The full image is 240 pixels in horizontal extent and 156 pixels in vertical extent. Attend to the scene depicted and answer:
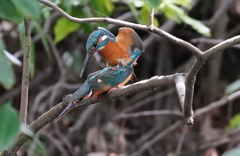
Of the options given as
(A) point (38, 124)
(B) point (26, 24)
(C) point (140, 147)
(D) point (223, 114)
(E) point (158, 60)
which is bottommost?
(D) point (223, 114)

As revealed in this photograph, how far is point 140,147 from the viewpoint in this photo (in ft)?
8.32

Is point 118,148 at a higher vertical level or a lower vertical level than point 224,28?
lower

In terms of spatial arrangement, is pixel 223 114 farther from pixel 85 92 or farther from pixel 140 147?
pixel 85 92

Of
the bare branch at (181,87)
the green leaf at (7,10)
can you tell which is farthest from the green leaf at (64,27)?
the green leaf at (7,10)

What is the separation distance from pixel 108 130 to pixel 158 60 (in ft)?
2.02

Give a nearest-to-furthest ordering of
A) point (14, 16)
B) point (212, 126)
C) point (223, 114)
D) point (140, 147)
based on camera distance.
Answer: point (14, 16), point (140, 147), point (212, 126), point (223, 114)

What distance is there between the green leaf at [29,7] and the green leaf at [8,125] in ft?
0.28

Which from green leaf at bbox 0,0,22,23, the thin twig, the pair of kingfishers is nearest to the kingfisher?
the pair of kingfishers

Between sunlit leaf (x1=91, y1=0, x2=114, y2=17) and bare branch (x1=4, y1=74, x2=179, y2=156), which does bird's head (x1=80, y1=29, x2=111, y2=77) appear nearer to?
bare branch (x1=4, y1=74, x2=179, y2=156)

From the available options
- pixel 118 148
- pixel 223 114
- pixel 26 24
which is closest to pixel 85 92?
pixel 26 24

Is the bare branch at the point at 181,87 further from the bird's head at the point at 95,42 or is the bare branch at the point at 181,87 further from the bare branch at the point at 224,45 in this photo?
the bird's head at the point at 95,42

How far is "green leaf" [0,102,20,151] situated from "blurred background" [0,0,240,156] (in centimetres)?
168

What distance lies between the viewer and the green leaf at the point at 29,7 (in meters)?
0.42

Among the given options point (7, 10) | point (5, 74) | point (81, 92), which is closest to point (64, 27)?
point (81, 92)
